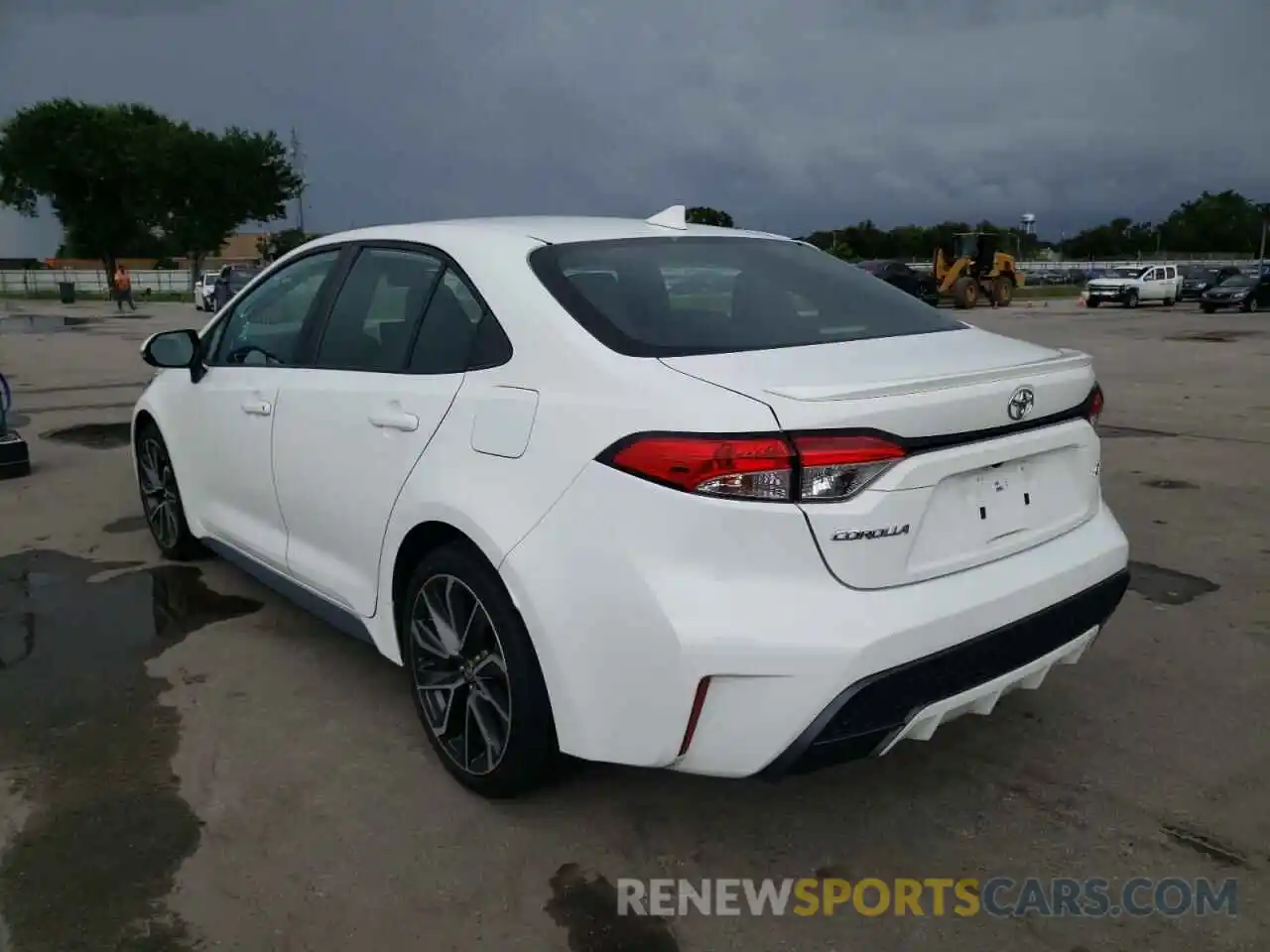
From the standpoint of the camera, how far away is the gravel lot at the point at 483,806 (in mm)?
2518

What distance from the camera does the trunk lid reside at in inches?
93.7

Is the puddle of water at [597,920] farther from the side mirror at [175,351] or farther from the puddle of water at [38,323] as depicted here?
the puddle of water at [38,323]

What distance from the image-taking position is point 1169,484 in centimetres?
700

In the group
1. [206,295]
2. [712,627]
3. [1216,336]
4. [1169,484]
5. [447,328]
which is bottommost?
[1169,484]

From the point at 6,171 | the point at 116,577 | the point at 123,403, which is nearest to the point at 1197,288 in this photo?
the point at 123,403

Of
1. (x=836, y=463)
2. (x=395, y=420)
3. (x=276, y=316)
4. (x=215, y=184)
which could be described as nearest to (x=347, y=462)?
(x=395, y=420)

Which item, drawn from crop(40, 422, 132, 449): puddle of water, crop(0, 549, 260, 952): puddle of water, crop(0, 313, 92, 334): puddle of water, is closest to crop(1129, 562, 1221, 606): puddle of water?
crop(0, 549, 260, 952): puddle of water

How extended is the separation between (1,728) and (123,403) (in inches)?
332

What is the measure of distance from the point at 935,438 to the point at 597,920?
4.59ft

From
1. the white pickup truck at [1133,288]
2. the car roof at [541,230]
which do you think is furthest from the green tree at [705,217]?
the white pickup truck at [1133,288]

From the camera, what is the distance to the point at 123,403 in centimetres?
1110

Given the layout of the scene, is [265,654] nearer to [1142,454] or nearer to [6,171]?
[1142,454]

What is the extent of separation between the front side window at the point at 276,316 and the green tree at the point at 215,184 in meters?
55.3

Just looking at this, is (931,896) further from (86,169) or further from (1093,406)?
(86,169)
